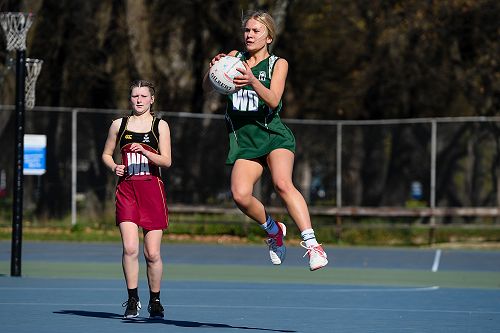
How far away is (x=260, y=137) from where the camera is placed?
11.2 m

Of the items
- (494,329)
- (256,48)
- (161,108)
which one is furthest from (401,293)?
(161,108)

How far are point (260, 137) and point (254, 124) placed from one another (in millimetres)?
117

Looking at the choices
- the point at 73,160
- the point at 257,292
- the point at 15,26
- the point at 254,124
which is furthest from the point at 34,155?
the point at 254,124

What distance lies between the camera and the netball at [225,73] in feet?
34.9

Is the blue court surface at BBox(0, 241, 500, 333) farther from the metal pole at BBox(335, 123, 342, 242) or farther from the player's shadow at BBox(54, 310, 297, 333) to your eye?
the metal pole at BBox(335, 123, 342, 242)

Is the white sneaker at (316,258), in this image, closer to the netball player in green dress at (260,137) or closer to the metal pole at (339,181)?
the netball player in green dress at (260,137)

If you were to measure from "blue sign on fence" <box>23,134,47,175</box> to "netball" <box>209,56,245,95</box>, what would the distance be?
511 inches

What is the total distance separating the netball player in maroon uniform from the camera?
11.6m

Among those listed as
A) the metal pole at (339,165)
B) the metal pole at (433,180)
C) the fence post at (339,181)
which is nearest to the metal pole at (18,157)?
the fence post at (339,181)

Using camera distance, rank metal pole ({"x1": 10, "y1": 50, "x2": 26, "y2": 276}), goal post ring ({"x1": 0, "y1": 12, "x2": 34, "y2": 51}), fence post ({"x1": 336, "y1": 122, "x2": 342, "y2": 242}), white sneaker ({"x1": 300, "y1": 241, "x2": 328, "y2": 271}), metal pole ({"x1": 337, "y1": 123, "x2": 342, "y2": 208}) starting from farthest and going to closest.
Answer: metal pole ({"x1": 337, "y1": 123, "x2": 342, "y2": 208})
fence post ({"x1": 336, "y1": 122, "x2": 342, "y2": 242})
goal post ring ({"x1": 0, "y1": 12, "x2": 34, "y2": 51})
metal pole ({"x1": 10, "y1": 50, "x2": 26, "y2": 276})
white sneaker ({"x1": 300, "y1": 241, "x2": 328, "y2": 271})

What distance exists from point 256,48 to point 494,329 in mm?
3035

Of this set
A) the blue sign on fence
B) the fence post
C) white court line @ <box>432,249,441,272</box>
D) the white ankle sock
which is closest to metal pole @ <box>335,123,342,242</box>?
the fence post

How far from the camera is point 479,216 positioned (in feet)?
85.4

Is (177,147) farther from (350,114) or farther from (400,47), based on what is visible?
(350,114)
